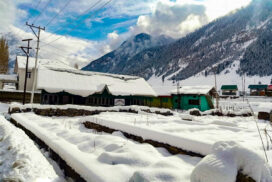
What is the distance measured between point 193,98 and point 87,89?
17.9 meters

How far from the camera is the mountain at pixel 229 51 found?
111 meters

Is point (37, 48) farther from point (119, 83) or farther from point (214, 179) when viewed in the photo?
point (214, 179)

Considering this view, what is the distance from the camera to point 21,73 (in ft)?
84.3

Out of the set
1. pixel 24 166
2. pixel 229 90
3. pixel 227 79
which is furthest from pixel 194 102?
pixel 227 79

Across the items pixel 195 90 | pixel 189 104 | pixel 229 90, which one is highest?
pixel 229 90

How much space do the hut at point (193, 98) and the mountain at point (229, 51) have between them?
88.7 m

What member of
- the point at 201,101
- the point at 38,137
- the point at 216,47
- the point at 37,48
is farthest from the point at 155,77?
the point at 38,137

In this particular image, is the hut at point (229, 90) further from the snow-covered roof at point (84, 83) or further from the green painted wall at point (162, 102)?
the snow-covered roof at point (84, 83)

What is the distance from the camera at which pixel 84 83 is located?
24.1 m

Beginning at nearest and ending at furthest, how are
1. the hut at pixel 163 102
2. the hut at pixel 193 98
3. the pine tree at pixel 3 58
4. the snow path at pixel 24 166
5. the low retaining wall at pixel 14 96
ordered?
the snow path at pixel 24 166 → the low retaining wall at pixel 14 96 → the hut at pixel 193 98 → the hut at pixel 163 102 → the pine tree at pixel 3 58

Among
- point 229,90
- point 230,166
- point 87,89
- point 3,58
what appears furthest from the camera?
point 229,90

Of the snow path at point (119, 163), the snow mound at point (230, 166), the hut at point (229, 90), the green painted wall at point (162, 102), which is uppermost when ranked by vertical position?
the hut at point (229, 90)

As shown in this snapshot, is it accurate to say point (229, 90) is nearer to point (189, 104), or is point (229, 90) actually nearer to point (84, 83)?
point (189, 104)

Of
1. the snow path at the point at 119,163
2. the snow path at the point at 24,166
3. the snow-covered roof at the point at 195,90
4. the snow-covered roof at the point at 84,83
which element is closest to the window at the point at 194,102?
the snow-covered roof at the point at 195,90
